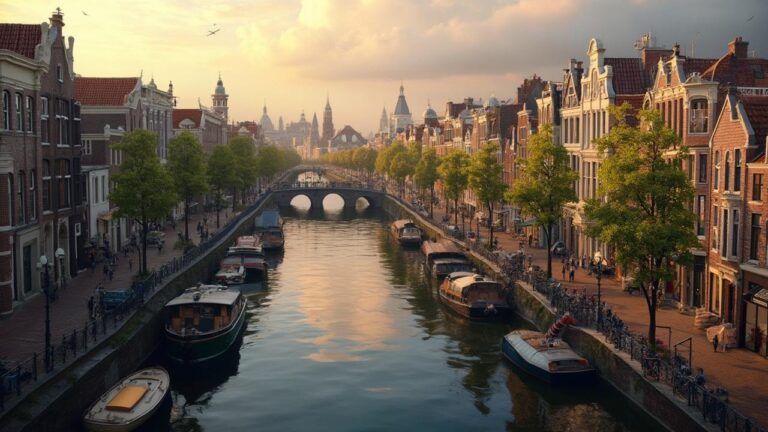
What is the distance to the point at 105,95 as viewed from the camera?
3374 inches

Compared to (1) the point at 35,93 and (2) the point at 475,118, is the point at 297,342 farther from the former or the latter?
(2) the point at 475,118

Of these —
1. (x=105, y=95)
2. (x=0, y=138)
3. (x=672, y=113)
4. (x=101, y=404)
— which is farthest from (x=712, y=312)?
(x=105, y=95)

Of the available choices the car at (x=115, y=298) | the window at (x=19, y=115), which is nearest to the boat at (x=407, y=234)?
the car at (x=115, y=298)

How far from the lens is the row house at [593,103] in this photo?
216ft

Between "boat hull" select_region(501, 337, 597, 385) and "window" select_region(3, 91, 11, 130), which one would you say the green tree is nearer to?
"window" select_region(3, 91, 11, 130)

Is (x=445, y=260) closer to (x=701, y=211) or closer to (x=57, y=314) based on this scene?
(x=701, y=211)

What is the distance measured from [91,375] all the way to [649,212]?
2710cm

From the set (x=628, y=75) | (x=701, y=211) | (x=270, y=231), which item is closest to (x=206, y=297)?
(x=701, y=211)

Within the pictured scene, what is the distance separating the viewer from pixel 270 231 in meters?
102

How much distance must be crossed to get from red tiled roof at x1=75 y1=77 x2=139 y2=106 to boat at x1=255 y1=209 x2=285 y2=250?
22.6 meters

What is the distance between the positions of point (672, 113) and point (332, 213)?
116 metres

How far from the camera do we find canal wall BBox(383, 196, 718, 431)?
104 feet

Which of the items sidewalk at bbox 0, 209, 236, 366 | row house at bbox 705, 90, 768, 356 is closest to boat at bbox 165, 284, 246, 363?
sidewalk at bbox 0, 209, 236, 366

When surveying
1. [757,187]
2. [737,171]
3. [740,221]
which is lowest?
[740,221]
